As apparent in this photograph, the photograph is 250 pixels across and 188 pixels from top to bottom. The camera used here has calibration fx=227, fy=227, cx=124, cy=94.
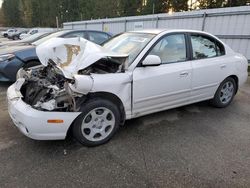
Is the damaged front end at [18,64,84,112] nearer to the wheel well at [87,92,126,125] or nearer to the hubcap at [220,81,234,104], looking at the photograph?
the wheel well at [87,92,126,125]

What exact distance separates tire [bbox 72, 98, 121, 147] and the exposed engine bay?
0.15 metres

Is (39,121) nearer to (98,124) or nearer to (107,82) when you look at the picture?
(98,124)

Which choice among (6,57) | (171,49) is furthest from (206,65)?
(6,57)

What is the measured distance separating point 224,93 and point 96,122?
2857 millimetres

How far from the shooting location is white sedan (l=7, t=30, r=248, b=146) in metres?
2.81

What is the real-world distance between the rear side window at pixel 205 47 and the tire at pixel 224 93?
2.01ft

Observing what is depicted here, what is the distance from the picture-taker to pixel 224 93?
460 cm

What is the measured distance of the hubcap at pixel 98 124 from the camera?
304 centimetres


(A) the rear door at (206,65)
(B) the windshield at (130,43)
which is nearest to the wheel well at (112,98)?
(B) the windshield at (130,43)

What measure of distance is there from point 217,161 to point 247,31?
748 cm

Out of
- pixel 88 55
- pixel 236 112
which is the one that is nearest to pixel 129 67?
pixel 88 55

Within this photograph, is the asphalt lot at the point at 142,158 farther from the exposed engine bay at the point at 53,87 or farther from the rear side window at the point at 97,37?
the rear side window at the point at 97,37

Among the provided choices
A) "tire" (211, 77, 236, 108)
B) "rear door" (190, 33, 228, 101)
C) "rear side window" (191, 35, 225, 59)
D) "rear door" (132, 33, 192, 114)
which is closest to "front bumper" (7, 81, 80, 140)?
"rear door" (132, 33, 192, 114)

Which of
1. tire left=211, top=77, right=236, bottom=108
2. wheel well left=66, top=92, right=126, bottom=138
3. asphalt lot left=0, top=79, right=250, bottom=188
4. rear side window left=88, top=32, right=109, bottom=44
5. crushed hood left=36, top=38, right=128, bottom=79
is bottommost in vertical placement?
asphalt lot left=0, top=79, right=250, bottom=188
